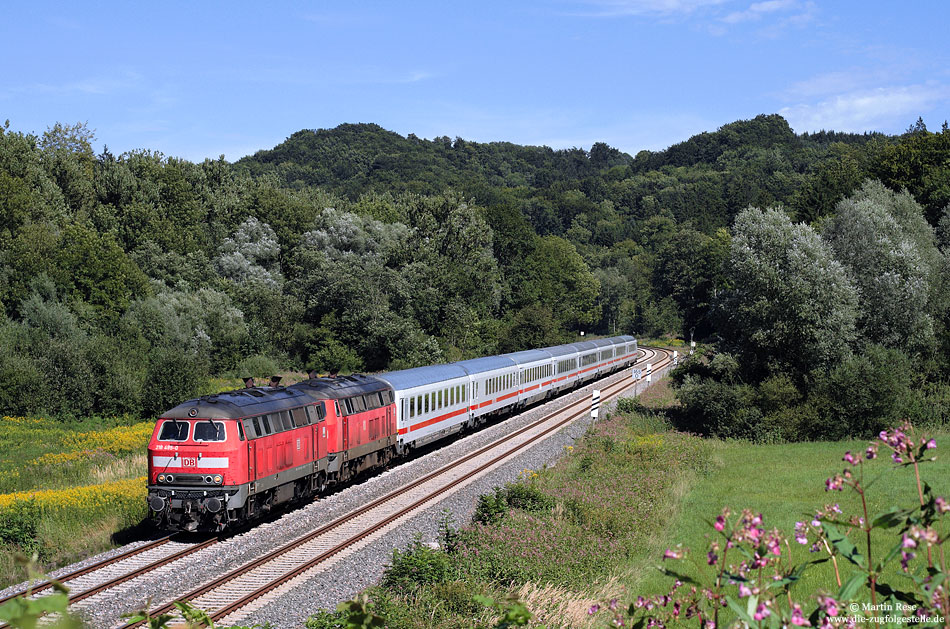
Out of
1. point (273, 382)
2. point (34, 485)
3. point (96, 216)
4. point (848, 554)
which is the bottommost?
point (34, 485)

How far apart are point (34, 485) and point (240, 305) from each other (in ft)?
140

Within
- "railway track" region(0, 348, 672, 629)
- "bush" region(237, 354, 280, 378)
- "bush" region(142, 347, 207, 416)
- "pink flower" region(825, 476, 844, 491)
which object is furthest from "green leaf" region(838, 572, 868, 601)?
"bush" region(237, 354, 280, 378)

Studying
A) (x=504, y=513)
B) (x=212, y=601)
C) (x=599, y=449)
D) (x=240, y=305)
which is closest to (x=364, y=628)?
(x=212, y=601)

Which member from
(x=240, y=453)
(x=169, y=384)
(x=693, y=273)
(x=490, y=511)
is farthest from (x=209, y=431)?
(x=693, y=273)

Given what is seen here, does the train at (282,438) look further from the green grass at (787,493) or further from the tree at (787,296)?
the tree at (787,296)

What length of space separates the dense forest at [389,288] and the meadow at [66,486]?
6075 millimetres

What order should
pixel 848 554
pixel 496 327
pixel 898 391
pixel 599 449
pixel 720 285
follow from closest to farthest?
pixel 848 554, pixel 599 449, pixel 898 391, pixel 496 327, pixel 720 285

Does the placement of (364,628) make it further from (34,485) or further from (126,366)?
(126,366)

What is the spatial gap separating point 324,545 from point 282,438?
345cm

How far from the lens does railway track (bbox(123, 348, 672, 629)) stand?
15.0 metres

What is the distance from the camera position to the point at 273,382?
23828 mm

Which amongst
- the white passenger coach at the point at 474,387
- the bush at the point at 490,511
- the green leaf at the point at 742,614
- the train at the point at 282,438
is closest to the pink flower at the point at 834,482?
the green leaf at the point at 742,614

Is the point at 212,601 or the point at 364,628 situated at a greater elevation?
the point at 364,628

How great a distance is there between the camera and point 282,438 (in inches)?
834
